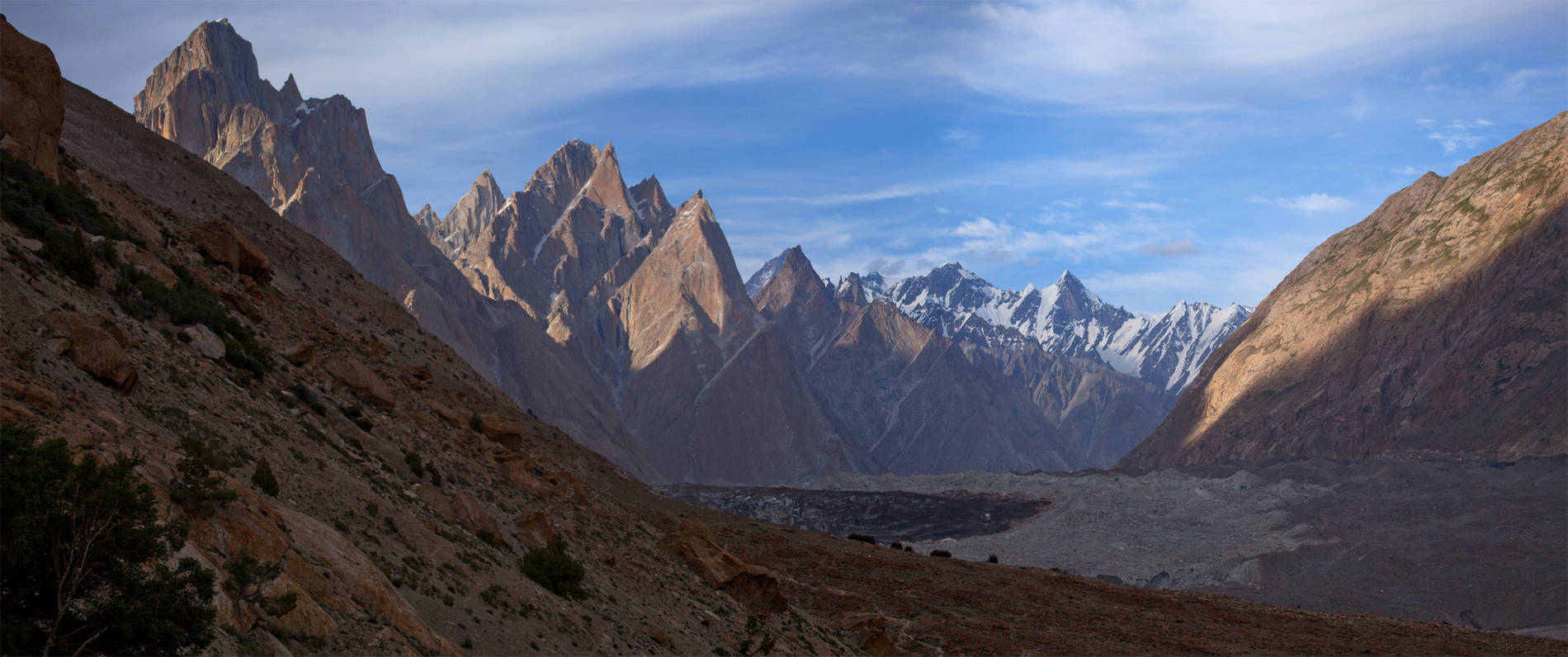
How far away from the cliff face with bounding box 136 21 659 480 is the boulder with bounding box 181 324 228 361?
149 m

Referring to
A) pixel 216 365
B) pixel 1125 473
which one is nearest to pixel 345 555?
pixel 216 365

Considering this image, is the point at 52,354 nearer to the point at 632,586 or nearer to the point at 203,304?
the point at 203,304

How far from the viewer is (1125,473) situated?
492 ft

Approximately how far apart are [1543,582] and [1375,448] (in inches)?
2473

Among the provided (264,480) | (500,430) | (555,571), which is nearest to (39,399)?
(264,480)

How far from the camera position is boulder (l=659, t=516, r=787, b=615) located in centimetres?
2809

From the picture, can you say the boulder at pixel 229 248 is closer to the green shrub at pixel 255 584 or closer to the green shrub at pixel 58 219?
the green shrub at pixel 58 219

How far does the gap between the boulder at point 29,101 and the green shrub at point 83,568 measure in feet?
58.5

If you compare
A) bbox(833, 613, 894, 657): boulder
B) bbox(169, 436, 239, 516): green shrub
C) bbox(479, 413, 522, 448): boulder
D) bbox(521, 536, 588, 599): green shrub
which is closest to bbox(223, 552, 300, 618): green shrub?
bbox(169, 436, 239, 516): green shrub

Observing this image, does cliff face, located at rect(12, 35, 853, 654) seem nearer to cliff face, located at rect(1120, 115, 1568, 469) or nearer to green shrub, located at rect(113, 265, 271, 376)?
green shrub, located at rect(113, 265, 271, 376)

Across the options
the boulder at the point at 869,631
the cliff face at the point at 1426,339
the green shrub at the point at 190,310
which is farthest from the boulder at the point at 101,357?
the cliff face at the point at 1426,339

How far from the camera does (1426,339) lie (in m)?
129

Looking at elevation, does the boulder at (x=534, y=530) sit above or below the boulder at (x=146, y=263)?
below

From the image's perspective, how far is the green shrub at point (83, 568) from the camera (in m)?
8.92
